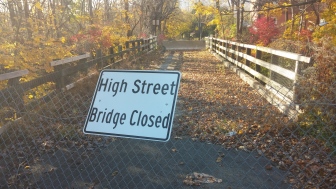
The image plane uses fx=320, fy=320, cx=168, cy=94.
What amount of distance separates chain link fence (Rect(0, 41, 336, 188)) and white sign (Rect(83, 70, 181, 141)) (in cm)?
48

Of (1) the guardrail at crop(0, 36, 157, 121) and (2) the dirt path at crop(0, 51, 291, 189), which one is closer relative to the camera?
(2) the dirt path at crop(0, 51, 291, 189)

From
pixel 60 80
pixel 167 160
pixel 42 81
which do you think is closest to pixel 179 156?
pixel 167 160

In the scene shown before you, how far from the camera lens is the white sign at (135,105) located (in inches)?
107

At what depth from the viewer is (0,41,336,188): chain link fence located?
13.1 feet

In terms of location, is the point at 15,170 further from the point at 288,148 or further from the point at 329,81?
the point at 329,81

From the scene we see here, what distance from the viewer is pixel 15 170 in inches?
172

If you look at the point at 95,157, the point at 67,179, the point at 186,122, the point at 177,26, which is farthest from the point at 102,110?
the point at 177,26

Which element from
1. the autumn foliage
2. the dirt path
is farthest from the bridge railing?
the autumn foliage

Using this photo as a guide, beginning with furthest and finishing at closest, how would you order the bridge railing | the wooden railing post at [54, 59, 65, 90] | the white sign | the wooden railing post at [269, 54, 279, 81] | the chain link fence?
the wooden railing post at [269, 54, 279, 81]
the wooden railing post at [54, 59, 65, 90]
the bridge railing
the chain link fence
the white sign

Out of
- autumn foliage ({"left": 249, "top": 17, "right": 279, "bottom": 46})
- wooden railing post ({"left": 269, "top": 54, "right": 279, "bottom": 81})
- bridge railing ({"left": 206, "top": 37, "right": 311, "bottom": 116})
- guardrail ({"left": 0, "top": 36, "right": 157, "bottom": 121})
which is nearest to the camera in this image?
guardrail ({"left": 0, "top": 36, "right": 157, "bottom": 121})

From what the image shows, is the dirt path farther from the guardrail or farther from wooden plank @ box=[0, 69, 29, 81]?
wooden plank @ box=[0, 69, 29, 81]

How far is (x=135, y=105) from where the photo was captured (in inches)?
112

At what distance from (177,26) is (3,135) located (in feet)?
163

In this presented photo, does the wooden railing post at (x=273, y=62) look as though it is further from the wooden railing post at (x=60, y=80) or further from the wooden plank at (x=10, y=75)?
the wooden plank at (x=10, y=75)
